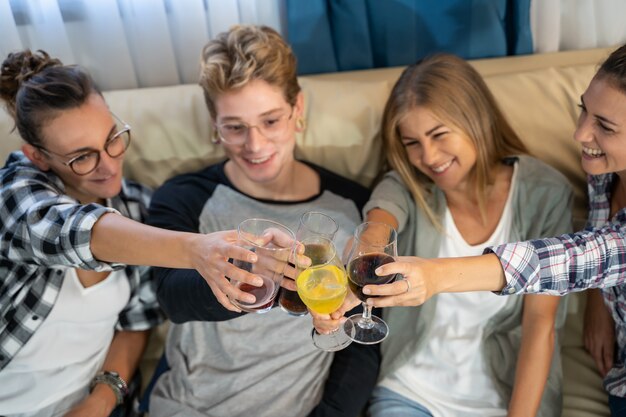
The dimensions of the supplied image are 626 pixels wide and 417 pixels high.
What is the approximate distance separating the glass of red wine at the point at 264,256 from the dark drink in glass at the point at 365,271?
0.50 ft

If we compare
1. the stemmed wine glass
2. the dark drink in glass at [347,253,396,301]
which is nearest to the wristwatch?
the stemmed wine glass

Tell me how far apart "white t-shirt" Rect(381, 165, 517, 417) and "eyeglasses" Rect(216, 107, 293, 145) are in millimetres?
604

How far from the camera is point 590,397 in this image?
5.92 ft

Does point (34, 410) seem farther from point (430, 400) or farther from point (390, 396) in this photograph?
point (430, 400)

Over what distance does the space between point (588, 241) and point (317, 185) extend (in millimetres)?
892

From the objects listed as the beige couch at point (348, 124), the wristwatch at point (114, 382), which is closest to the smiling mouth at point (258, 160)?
the beige couch at point (348, 124)

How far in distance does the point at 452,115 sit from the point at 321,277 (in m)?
0.72

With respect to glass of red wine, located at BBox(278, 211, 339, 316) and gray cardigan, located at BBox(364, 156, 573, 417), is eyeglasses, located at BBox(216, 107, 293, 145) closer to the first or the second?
gray cardigan, located at BBox(364, 156, 573, 417)

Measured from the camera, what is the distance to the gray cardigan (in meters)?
1.71

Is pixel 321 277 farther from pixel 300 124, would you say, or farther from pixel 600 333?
pixel 600 333

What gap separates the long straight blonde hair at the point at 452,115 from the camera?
5.53 ft

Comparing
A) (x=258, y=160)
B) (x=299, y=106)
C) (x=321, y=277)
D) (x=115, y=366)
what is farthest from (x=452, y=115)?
(x=115, y=366)

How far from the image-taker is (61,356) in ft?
5.65

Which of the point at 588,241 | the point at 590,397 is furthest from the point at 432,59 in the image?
the point at 590,397
